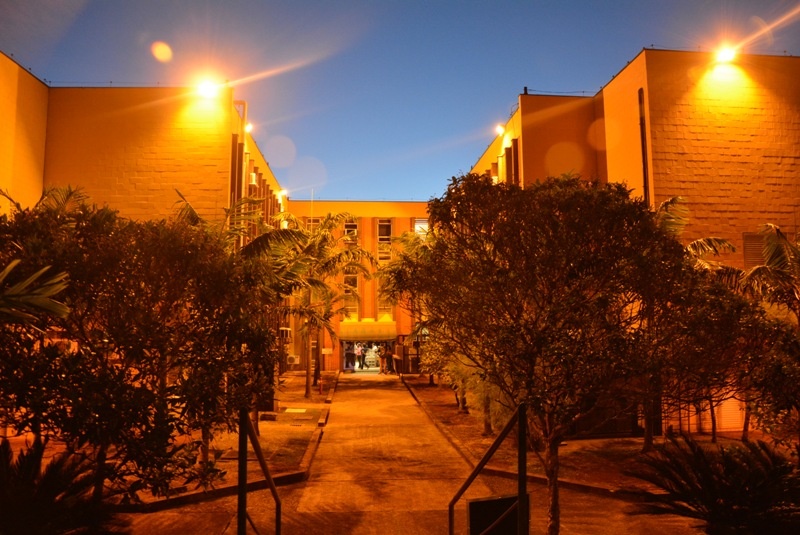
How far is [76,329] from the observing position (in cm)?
624

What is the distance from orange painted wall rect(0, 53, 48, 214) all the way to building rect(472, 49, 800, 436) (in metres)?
14.1

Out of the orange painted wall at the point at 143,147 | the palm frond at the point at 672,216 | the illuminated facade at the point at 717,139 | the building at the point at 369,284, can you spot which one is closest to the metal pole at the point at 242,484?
the palm frond at the point at 672,216

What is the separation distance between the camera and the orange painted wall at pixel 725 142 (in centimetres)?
1666

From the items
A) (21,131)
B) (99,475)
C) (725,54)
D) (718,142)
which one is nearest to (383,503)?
(99,475)

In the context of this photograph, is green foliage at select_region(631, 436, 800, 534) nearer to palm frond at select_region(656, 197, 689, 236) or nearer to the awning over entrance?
palm frond at select_region(656, 197, 689, 236)

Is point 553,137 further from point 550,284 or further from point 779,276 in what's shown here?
point 550,284

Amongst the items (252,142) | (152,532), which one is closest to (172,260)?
(152,532)

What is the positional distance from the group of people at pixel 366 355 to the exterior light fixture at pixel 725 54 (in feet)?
82.1

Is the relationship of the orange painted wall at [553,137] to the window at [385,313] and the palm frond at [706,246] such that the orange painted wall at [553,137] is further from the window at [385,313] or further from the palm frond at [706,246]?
the window at [385,313]

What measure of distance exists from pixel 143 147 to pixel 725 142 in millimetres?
15995

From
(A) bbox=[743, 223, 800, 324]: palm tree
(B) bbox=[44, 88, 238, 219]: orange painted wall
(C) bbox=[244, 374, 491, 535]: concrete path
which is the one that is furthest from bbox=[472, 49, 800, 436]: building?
(B) bbox=[44, 88, 238, 219]: orange painted wall

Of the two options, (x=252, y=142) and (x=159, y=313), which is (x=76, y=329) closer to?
(x=159, y=313)

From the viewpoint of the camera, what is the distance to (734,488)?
6.23 m

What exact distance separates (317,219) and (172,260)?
115ft
